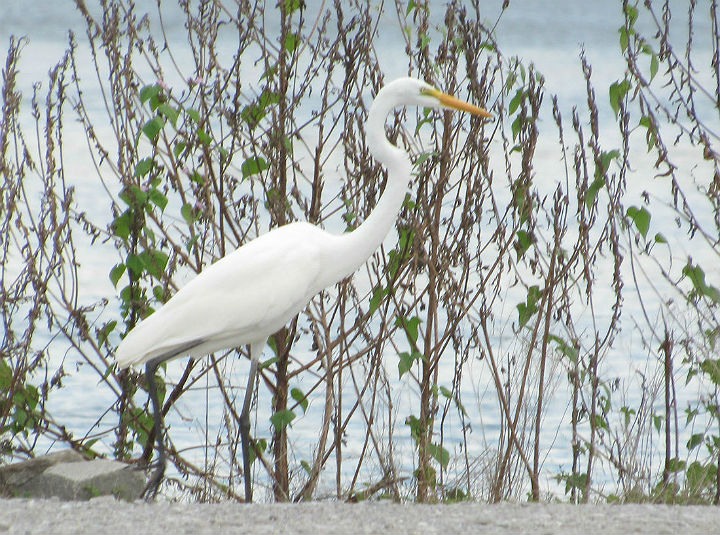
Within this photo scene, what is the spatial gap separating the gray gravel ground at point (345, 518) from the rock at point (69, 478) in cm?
72

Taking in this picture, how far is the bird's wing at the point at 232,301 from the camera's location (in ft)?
11.1

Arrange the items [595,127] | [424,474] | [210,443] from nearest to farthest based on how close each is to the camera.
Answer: [595,127]
[424,474]
[210,443]

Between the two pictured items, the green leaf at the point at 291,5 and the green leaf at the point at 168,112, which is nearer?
the green leaf at the point at 168,112

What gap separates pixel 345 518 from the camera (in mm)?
2705

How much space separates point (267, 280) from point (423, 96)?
0.81m

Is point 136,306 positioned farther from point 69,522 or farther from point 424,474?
point 69,522

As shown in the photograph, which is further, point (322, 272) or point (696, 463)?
point (696, 463)

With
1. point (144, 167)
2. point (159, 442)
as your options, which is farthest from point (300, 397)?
point (144, 167)

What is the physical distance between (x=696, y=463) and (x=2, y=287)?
2907 mm

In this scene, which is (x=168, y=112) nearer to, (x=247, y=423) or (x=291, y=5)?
(x=291, y=5)

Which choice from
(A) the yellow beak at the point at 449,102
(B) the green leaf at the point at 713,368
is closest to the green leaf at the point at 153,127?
(A) the yellow beak at the point at 449,102

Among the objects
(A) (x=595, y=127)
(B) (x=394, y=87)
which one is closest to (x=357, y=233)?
(B) (x=394, y=87)

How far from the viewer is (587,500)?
4074 mm

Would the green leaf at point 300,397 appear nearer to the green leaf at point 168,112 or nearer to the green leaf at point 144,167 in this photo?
the green leaf at point 144,167
